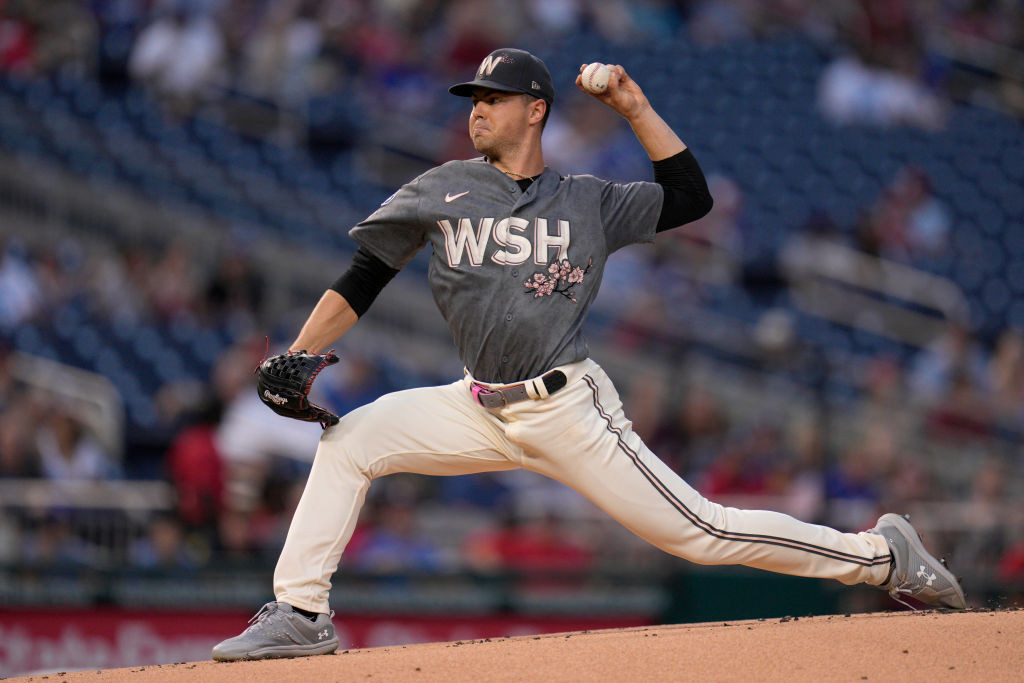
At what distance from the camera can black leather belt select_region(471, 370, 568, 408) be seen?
381 centimetres

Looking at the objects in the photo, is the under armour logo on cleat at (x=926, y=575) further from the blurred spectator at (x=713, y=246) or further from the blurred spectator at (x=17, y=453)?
the blurred spectator at (x=713, y=246)

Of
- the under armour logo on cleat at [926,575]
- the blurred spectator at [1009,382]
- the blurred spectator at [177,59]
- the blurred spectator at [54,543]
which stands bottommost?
the blurred spectator at [54,543]

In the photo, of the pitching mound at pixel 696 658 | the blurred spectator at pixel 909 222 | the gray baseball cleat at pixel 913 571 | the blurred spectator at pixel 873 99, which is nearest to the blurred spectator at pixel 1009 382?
the blurred spectator at pixel 909 222

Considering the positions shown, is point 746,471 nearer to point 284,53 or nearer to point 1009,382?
point 1009,382

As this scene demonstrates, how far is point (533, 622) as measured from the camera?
6.94 m

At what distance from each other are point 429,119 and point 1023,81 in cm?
698

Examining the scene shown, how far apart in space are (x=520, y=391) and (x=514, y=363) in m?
0.09

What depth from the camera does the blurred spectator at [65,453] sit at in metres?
7.48

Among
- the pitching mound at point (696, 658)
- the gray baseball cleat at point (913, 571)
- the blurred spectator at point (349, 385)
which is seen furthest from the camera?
the blurred spectator at point (349, 385)

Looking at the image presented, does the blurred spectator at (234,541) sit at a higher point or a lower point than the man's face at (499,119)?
lower

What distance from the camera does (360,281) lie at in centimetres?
401

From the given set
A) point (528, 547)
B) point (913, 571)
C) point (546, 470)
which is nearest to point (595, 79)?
point (546, 470)

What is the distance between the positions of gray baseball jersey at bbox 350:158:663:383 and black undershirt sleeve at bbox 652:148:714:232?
43 mm

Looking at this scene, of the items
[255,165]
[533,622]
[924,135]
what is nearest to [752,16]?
[924,135]
